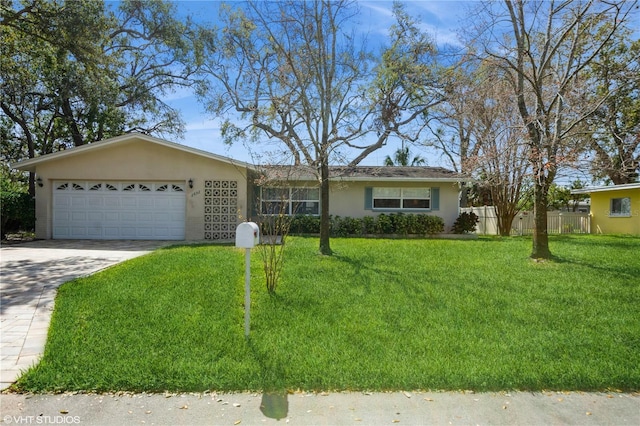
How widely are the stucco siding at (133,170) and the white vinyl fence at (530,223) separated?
529 inches

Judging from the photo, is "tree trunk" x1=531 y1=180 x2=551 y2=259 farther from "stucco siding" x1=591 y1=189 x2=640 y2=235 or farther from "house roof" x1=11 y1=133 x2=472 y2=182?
"stucco siding" x1=591 y1=189 x2=640 y2=235

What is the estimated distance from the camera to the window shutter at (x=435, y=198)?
1697cm

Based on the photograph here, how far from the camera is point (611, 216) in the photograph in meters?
19.8

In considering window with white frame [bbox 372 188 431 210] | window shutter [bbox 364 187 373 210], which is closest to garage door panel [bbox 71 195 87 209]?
window shutter [bbox 364 187 373 210]

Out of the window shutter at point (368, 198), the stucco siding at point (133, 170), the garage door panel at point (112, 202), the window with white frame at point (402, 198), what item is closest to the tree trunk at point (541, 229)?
the window with white frame at point (402, 198)

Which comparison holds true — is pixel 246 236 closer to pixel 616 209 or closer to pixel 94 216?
pixel 94 216

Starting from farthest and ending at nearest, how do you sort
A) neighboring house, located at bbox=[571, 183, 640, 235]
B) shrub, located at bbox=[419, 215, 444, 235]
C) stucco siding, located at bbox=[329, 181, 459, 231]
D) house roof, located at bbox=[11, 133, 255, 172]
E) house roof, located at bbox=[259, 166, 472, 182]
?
neighboring house, located at bbox=[571, 183, 640, 235]
stucco siding, located at bbox=[329, 181, 459, 231]
shrub, located at bbox=[419, 215, 444, 235]
house roof, located at bbox=[259, 166, 472, 182]
house roof, located at bbox=[11, 133, 255, 172]

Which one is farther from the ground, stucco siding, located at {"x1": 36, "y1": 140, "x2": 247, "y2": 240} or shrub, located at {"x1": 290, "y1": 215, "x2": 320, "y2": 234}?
stucco siding, located at {"x1": 36, "y1": 140, "x2": 247, "y2": 240}

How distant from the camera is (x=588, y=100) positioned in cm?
999

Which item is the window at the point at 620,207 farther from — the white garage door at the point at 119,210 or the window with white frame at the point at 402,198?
the white garage door at the point at 119,210

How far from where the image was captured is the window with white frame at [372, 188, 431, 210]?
55.7 ft

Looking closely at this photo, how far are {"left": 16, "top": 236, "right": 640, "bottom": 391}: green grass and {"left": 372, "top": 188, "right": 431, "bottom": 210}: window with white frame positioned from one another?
8705 mm

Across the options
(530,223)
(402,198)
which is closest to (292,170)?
(402,198)

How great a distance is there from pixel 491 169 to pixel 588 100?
122 inches
